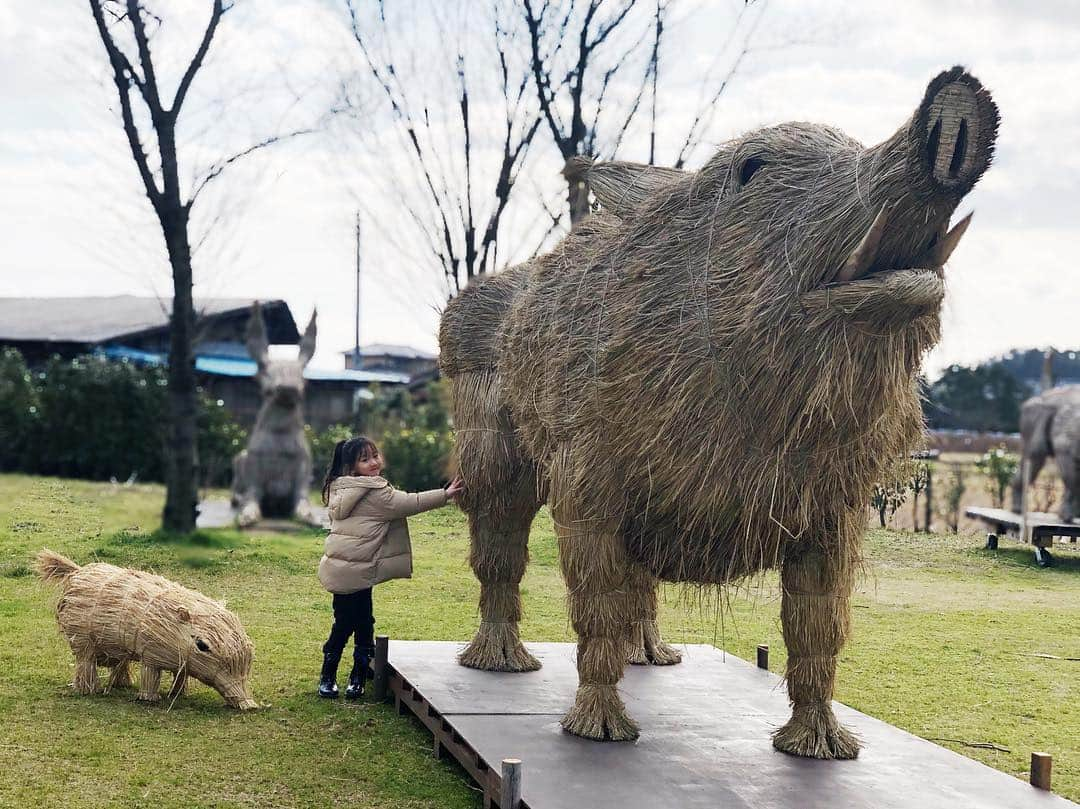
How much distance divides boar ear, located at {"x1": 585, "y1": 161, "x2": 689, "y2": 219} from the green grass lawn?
1.65 metres

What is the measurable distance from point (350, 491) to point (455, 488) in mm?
537

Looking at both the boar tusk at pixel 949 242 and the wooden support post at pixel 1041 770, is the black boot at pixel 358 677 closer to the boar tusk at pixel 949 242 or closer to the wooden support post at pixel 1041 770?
the wooden support post at pixel 1041 770

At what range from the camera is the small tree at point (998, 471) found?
1443 centimetres

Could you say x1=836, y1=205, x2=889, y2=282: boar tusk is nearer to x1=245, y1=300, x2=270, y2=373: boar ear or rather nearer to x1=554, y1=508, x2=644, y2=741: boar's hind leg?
x1=554, y1=508, x2=644, y2=741: boar's hind leg

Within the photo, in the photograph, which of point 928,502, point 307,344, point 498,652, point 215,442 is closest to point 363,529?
point 498,652

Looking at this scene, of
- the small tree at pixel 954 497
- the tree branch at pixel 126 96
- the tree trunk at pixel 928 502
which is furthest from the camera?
the small tree at pixel 954 497

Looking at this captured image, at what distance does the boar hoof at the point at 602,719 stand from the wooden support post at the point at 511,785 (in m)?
0.84

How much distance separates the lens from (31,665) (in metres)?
6.37

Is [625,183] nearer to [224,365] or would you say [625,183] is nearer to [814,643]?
[814,643]

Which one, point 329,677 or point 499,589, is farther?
point 499,589

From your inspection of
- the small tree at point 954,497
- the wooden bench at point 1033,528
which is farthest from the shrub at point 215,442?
the wooden bench at point 1033,528

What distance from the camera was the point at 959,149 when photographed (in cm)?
332

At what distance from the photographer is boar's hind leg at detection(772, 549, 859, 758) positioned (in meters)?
4.59

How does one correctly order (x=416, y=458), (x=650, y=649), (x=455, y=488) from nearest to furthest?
1. (x=455, y=488)
2. (x=650, y=649)
3. (x=416, y=458)
